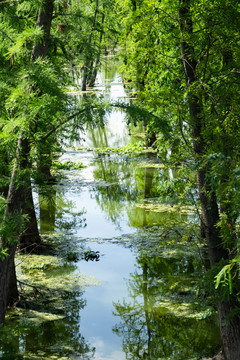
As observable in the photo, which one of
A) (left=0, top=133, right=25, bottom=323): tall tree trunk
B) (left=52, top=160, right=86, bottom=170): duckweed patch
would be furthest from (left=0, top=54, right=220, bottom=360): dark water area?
(left=52, top=160, right=86, bottom=170): duckweed patch

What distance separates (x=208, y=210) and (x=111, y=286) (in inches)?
152

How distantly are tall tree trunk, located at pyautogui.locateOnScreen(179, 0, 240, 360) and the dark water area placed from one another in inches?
17.2

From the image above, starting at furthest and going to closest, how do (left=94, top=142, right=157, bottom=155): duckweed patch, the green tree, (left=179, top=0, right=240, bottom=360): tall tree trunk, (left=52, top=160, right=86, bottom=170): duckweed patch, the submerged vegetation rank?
(left=94, top=142, right=157, bottom=155): duckweed patch < (left=52, top=160, right=86, bottom=170): duckweed patch < (left=179, top=0, right=240, bottom=360): tall tree trunk < the green tree < the submerged vegetation

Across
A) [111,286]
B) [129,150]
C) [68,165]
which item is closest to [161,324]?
[111,286]

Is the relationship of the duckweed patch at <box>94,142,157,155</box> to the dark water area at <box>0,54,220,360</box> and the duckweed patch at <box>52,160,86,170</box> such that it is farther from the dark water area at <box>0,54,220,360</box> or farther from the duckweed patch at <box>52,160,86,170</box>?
the dark water area at <box>0,54,220,360</box>

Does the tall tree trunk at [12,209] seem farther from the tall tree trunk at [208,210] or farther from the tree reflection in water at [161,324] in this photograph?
the tree reflection in water at [161,324]

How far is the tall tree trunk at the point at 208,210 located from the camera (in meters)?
6.71

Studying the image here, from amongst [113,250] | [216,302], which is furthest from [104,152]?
[216,302]

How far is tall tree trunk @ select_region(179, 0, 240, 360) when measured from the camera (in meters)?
6.71

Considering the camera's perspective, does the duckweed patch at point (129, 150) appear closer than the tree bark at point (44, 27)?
No

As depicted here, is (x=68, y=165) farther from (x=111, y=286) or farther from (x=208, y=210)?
(x=208, y=210)

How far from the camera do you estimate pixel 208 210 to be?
7.02m

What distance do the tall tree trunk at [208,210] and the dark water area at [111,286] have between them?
1.44 ft

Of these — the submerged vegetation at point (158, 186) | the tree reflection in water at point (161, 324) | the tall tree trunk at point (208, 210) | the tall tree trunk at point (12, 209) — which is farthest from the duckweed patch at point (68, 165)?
the tall tree trunk at point (12, 209)
